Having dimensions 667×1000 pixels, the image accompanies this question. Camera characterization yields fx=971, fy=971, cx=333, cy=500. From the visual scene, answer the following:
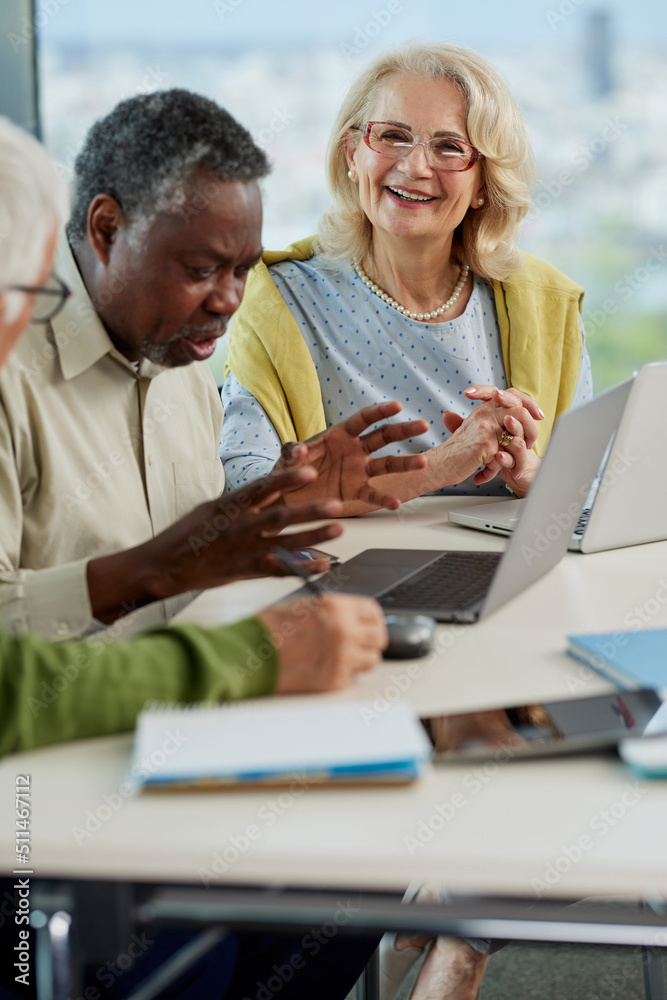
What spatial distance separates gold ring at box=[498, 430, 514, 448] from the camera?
1706 mm

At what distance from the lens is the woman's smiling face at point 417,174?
197 cm

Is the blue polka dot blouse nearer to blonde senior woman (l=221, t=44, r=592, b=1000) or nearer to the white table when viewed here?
blonde senior woman (l=221, t=44, r=592, b=1000)

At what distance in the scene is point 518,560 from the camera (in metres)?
1.07

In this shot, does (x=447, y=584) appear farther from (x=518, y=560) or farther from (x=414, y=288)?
(x=414, y=288)

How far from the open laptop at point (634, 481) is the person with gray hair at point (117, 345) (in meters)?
0.27

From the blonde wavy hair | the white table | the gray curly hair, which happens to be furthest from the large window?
the white table

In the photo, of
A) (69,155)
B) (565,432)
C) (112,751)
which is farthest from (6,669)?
(69,155)

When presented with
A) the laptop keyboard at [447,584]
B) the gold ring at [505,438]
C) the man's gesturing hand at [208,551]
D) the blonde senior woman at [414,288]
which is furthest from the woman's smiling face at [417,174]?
the man's gesturing hand at [208,551]

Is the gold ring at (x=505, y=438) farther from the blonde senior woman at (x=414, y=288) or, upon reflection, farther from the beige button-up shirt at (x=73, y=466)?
the beige button-up shirt at (x=73, y=466)

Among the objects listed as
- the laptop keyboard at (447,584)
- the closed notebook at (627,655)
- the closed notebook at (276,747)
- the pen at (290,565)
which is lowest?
the laptop keyboard at (447,584)

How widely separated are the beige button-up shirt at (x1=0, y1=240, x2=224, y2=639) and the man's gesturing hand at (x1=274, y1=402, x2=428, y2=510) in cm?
19

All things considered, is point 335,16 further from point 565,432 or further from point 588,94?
point 565,432

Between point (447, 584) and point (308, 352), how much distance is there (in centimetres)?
90

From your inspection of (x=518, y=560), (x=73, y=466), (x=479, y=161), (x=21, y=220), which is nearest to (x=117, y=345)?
(x=73, y=466)
